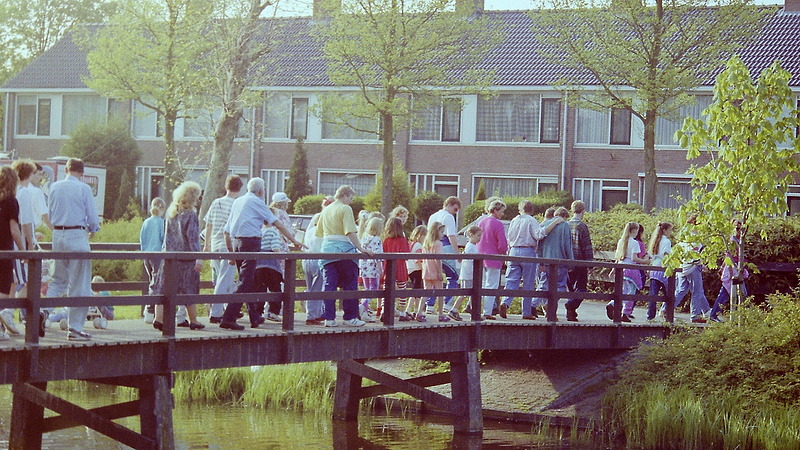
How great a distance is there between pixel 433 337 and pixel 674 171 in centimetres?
2362

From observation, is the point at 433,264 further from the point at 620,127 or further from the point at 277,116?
the point at 277,116

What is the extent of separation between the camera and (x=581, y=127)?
39.0m

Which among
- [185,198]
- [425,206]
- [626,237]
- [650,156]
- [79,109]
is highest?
[79,109]

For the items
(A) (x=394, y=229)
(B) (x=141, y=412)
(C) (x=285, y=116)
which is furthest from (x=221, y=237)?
(C) (x=285, y=116)

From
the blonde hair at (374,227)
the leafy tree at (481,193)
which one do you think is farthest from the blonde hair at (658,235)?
the leafy tree at (481,193)

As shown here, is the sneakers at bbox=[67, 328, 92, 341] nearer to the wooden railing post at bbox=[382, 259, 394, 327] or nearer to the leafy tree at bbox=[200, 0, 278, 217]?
the wooden railing post at bbox=[382, 259, 394, 327]

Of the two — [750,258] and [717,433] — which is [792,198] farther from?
[717,433]

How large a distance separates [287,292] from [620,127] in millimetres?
26626

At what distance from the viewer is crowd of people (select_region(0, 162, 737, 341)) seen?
11.9 m

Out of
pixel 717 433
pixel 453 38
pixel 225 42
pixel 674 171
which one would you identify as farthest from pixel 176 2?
pixel 717 433

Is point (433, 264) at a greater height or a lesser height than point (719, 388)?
greater

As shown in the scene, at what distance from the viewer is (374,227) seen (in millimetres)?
15109

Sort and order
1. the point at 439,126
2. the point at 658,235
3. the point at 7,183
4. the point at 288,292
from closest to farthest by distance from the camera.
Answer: the point at 7,183
the point at 288,292
the point at 658,235
the point at 439,126

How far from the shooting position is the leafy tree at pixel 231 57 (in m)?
27.3
